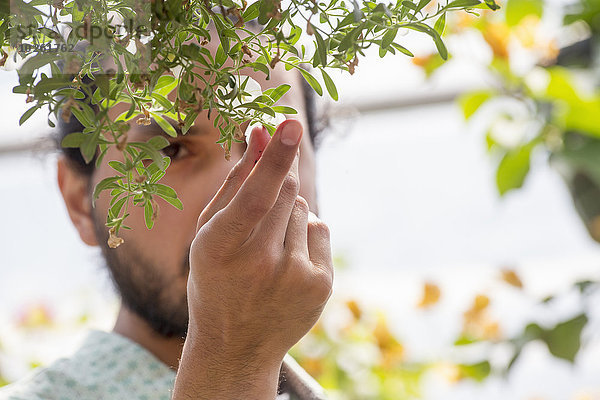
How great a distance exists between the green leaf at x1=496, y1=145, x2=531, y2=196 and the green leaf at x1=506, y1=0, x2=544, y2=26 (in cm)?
24

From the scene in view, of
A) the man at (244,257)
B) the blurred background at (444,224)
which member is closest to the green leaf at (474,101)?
the blurred background at (444,224)

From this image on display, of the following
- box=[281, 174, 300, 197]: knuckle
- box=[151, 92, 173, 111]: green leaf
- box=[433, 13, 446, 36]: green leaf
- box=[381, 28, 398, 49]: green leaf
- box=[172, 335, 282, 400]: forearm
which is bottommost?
box=[172, 335, 282, 400]: forearm

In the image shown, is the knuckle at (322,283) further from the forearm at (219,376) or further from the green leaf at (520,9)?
the green leaf at (520,9)

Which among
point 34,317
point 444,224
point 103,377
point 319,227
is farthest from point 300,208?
point 444,224

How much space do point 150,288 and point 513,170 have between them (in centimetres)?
77

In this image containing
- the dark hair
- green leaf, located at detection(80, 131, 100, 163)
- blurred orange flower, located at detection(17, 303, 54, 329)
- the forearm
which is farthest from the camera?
blurred orange flower, located at detection(17, 303, 54, 329)

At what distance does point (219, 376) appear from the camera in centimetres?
40

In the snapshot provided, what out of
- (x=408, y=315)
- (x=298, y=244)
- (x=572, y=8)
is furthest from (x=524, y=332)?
(x=408, y=315)

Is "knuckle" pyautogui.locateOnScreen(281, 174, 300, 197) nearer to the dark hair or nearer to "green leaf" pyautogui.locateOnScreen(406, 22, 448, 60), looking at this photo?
"green leaf" pyautogui.locateOnScreen(406, 22, 448, 60)

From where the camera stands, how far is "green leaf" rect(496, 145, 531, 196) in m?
1.23

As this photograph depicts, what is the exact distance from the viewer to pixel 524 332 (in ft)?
3.56

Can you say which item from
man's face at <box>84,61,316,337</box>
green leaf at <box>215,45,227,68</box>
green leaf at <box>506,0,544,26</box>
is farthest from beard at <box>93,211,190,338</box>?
green leaf at <box>506,0,544,26</box>

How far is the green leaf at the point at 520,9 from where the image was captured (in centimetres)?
123

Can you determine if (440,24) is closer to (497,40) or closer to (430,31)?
(430,31)
